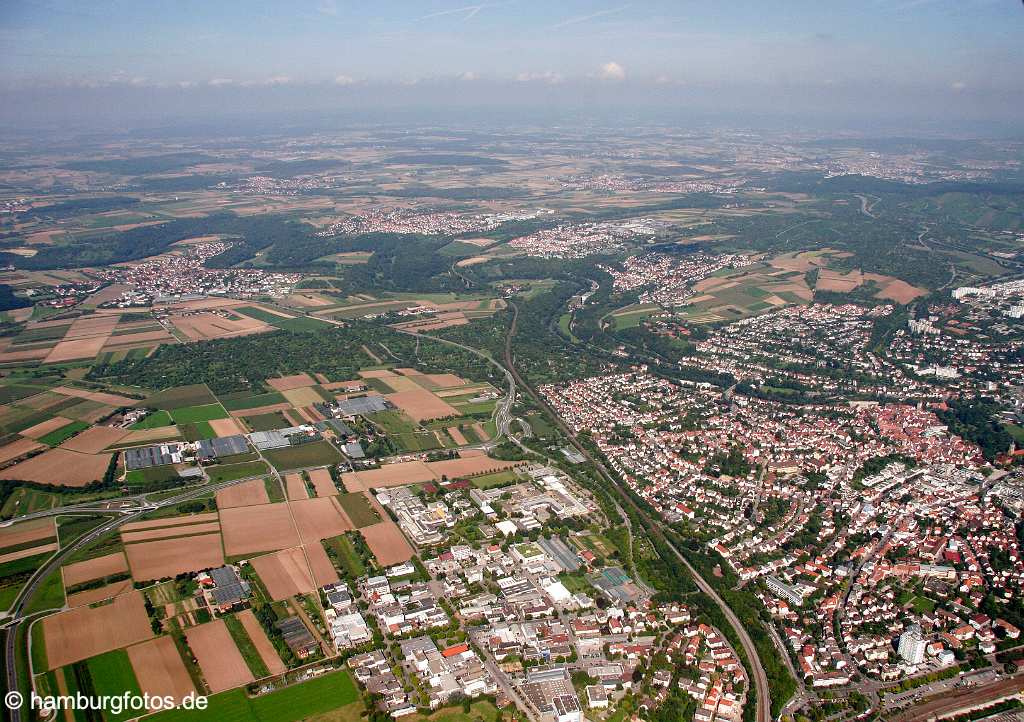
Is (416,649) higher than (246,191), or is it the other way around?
(246,191)

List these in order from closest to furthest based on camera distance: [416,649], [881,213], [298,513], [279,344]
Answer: [416,649]
[298,513]
[279,344]
[881,213]

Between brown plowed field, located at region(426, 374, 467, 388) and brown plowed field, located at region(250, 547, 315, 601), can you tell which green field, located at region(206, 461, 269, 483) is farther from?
brown plowed field, located at region(426, 374, 467, 388)

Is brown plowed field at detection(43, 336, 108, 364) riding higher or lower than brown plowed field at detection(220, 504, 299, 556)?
higher

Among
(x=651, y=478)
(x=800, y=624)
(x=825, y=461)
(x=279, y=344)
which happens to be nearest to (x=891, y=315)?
(x=825, y=461)

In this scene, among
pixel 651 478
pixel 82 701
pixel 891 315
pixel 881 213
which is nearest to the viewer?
pixel 82 701

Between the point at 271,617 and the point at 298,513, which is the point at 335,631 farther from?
the point at 298,513

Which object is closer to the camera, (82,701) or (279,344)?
(82,701)

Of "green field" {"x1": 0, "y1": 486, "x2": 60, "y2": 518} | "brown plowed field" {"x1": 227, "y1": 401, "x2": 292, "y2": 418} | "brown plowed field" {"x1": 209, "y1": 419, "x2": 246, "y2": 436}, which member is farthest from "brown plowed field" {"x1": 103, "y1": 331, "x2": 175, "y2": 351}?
"green field" {"x1": 0, "y1": 486, "x2": 60, "y2": 518}

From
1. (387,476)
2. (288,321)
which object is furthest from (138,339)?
(387,476)
